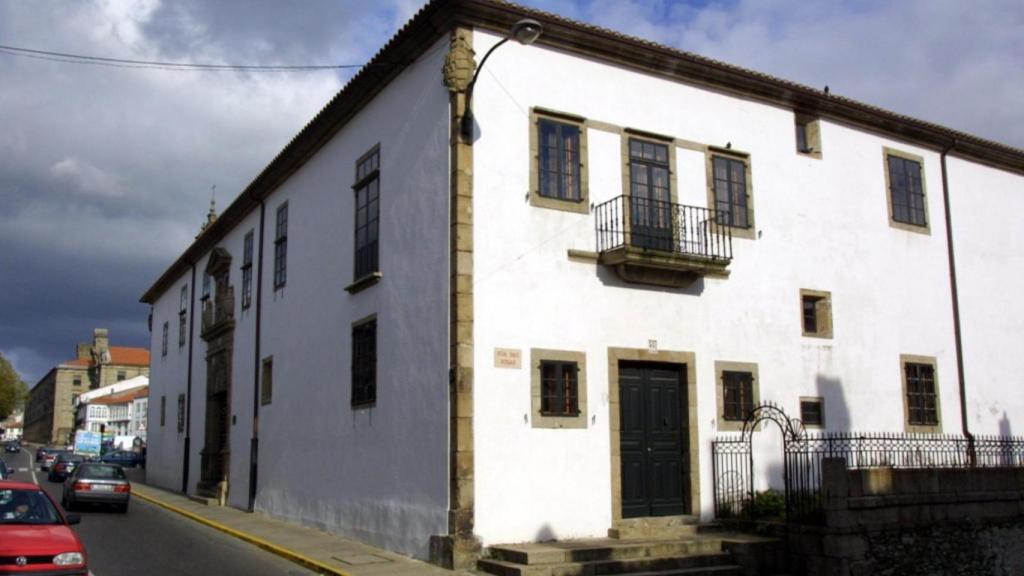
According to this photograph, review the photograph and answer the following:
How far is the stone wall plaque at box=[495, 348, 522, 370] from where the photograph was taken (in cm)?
1344

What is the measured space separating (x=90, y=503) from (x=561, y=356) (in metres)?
15.2

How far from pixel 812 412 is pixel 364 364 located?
8.15 m

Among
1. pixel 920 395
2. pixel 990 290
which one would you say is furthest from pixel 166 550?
pixel 990 290

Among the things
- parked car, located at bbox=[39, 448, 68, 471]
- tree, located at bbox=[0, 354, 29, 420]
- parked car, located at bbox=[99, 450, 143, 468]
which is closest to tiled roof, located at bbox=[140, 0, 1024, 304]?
parked car, located at bbox=[99, 450, 143, 468]

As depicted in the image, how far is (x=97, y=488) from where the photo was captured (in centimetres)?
2266

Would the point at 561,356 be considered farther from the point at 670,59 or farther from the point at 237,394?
the point at 237,394

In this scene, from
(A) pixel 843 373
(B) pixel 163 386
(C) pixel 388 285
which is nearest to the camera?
(C) pixel 388 285

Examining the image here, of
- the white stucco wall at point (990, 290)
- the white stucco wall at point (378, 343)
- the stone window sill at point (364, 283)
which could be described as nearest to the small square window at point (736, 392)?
the white stucco wall at point (378, 343)

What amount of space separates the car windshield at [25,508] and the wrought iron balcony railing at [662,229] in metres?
8.44

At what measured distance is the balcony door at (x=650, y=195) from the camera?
1506 centimetres

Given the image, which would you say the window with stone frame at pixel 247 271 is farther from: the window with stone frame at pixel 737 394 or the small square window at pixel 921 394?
the small square window at pixel 921 394

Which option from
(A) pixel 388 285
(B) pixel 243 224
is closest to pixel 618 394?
(A) pixel 388 285

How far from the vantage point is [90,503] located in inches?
908

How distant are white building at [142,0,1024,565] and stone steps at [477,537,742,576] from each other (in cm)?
60
